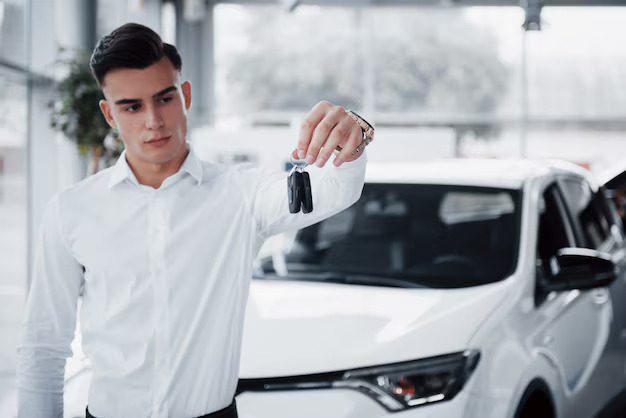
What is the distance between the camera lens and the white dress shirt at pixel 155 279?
1.59 meters

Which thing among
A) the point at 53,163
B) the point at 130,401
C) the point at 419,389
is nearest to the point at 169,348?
the point at 130,401

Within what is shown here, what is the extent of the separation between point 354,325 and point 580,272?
86 cm

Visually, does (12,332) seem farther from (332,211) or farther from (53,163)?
(332,211)

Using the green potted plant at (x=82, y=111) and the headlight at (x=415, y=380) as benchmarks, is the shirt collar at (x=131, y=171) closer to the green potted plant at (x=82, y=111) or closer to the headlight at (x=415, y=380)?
the headlight at (x=415, y=380)

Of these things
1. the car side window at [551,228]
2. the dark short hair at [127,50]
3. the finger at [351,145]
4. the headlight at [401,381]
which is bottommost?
the headlight at [401,381]

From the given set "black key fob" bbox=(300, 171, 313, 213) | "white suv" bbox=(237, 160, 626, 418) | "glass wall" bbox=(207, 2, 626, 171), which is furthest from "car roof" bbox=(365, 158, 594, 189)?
"glass wall" bbox=(207, 2, 626, 171)

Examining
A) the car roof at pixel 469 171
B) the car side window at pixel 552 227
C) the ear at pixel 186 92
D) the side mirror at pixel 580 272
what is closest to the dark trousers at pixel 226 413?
the ear at pixel 186 92

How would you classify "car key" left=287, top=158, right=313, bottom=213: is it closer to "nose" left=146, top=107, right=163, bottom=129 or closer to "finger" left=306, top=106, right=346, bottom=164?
"finger" left=306, top=106, right=346, bottom=164

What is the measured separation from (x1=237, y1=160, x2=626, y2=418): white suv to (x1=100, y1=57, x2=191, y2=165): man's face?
95 centimetres

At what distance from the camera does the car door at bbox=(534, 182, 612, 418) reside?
9.52 ft

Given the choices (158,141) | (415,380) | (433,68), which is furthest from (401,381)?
(433,68)

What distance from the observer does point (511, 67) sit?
11.7 meters

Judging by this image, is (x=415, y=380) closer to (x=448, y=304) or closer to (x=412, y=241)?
(x=448, y=304)

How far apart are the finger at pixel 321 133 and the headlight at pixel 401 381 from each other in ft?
3.47
